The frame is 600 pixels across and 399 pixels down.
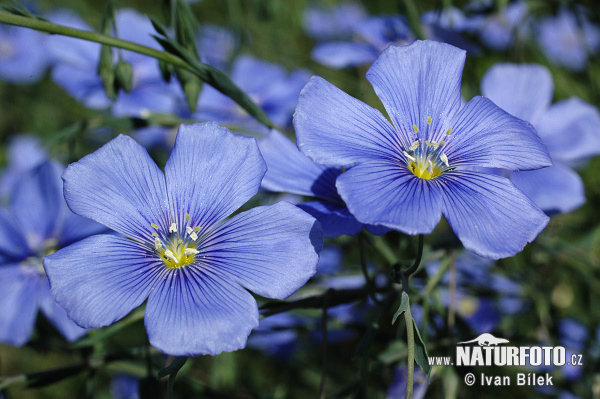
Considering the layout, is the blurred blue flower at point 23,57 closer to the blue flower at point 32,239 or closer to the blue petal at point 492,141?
the blue flower at point 32,239

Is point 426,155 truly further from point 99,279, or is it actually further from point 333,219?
point 99,279

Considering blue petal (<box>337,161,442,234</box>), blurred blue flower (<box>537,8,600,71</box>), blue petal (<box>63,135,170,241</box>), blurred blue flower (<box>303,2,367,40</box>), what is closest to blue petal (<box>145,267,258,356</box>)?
blue petal (<box>63,135,170,241</box>)

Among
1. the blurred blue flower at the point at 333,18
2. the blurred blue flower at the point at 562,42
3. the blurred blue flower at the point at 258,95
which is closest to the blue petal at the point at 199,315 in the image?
the blurred blue flower at the point at 258,95

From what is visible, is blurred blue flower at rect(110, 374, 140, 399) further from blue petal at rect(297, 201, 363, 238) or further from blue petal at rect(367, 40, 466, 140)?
blue petal at rect(367, 40, 466, 140)

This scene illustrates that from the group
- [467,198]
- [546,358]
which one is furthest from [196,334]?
[546,358]

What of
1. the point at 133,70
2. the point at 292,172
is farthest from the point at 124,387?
the point at 292,172

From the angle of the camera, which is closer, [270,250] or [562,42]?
[270,250]
